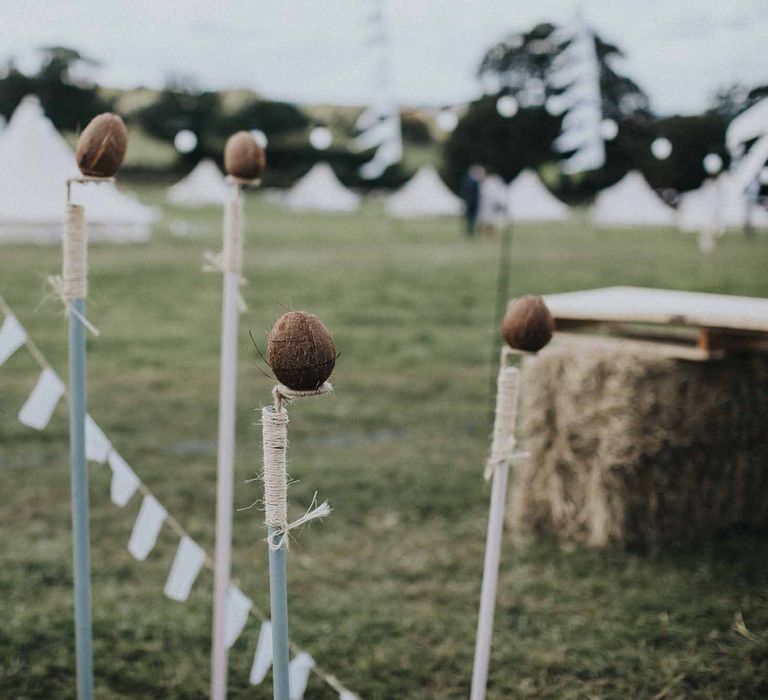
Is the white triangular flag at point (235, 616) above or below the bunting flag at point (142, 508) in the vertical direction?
below

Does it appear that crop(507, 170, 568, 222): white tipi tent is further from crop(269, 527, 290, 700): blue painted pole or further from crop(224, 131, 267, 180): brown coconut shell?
crop(269, 527, 290, 700): blue painted pole

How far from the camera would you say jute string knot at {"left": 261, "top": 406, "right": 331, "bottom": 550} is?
1.00 meters

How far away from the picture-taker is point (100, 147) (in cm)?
140

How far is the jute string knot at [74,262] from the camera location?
1.47 meters

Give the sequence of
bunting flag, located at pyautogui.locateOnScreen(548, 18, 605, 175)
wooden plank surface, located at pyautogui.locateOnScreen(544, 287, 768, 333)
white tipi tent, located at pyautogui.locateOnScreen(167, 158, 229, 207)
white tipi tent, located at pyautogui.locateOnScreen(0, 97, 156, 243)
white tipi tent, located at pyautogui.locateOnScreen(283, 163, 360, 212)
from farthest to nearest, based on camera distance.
Result: white tipi tent, located at pyautogui.locateOnScreen(283, 163, 360, 212), white tipi tent, located at pyautogui.locateOnScreen(167, 158, 229, 207), white tipi tent, located at pyautogui.locateOnScreen(0, 97, 156, 243), bunting flag, located at pyautogui.locateOnScreen(548, 18, 605, 175), wooden plank surface, located at pyautogui.locateOnScreen(544, 287, 768, 333)

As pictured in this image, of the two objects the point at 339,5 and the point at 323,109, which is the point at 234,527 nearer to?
the point at 339,5

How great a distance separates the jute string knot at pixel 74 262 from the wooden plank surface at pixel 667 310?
167cm

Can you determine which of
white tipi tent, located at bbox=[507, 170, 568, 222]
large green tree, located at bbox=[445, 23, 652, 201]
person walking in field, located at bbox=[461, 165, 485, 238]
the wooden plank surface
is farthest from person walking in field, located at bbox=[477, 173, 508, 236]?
the wooden plank surface

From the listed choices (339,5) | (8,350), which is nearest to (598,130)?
(339,5)

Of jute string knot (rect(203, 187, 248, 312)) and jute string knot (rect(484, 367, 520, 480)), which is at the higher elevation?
jute string knot (rect(203, 187, 248, 312))

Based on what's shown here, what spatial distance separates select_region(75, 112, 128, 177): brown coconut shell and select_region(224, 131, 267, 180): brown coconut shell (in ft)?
1.01

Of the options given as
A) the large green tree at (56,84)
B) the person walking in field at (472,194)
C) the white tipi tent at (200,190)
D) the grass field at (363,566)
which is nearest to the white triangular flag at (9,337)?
the grass field at (363,566)

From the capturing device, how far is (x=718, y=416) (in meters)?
2.88

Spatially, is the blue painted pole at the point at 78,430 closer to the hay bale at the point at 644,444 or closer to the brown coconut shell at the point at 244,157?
the brown coconut shell at the point at 244,157
